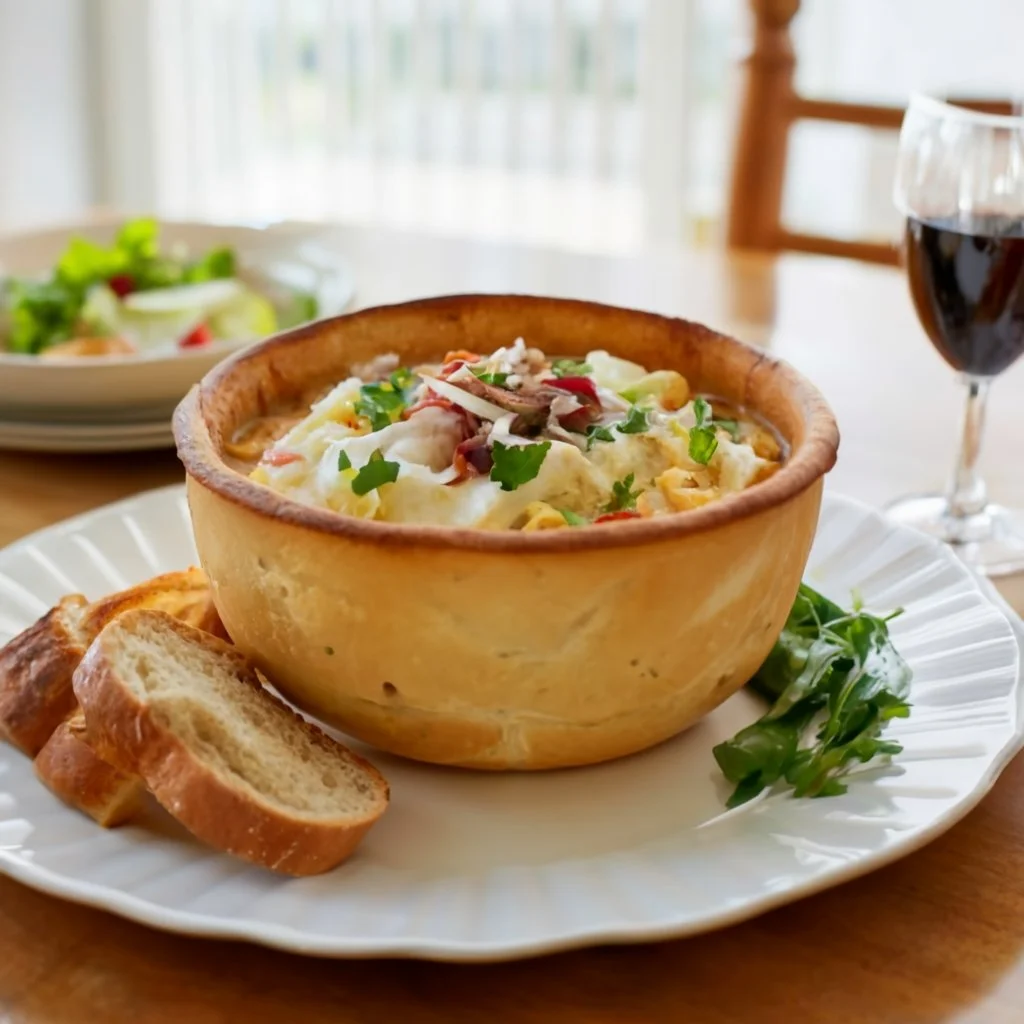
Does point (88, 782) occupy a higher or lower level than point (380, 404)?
lower

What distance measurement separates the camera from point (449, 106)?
562cm

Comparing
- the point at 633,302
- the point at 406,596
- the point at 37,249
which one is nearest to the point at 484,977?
the point at 406,596

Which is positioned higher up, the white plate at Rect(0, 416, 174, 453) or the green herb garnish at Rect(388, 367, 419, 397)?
the green herb garnish at Rect(388, 367, 419, 397)

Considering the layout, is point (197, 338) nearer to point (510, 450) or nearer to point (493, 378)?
point (493, 378)

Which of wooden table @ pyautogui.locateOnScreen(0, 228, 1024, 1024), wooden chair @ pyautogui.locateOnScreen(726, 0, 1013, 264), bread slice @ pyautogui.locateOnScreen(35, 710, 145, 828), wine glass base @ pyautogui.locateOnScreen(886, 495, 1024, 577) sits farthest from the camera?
wooden chair @ pyautogui.locateOnScreen(726, 0, 1013, 264)

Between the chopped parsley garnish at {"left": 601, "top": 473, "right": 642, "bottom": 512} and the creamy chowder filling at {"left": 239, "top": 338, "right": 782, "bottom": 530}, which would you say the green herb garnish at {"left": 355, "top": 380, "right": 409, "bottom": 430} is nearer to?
the creamy chowder filling at {"left": 239, "top": 338, "right": 782, "bottom": 530}

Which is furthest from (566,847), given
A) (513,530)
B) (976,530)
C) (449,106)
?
(449,106)

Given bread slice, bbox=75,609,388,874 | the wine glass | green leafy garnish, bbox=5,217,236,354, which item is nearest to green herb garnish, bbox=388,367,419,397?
bread slice, bbox=75,609,388,874

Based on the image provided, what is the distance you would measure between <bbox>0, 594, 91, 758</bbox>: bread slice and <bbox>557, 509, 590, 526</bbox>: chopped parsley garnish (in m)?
0.45

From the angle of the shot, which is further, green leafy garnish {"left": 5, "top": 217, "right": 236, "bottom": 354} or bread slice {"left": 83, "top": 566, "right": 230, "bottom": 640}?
green leafy garnish {"left": 5, "top": 217, "right": 236, "bottom": 354}

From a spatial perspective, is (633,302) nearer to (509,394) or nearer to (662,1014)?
(509,394)

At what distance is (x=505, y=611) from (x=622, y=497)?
244 millimetres

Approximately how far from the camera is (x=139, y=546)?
1629 mm

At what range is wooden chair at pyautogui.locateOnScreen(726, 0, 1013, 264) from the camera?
298 centimetres
